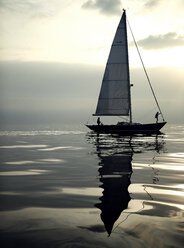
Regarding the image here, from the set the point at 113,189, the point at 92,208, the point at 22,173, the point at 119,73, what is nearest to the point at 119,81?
the point at 119,73

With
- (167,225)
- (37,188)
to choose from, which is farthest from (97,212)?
(37,188)

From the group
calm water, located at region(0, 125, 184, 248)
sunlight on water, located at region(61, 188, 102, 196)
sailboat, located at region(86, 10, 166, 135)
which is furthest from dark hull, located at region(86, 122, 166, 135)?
sunlight on water, located at region(61, 188, 102, 196)

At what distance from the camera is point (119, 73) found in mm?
55875

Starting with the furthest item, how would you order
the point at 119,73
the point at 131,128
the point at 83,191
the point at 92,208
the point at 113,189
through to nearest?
the point at 119,73 → the point at 131,128 → the point at 113,189 → the point at 83,191 → the point at 92,208

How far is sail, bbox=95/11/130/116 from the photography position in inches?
2188

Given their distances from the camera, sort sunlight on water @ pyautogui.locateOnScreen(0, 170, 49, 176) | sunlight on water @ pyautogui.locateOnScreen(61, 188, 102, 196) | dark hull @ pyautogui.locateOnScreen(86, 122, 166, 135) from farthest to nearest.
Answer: dark hull @ pyautogui.locateOnScreen(86, 122, 166, 135) < sunlight on water @ pyautogui.locateOnScreen(0, 170, 49, 176) < sunlight on water @ pyautogui.locateOnScreen(61, 188, 102, 196)

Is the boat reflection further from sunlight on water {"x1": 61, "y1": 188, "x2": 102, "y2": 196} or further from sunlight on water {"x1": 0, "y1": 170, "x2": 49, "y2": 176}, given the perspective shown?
sunlight on water {"x1": 0, "y1": 170, "x2": 49, "y2": 176}

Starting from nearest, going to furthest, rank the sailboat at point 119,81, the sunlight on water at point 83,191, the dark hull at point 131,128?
1. the sunlight on water at point 83,191
2. the dark hull at point 131,128
3. the sailboat at point 119,81

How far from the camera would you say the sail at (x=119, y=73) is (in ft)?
182

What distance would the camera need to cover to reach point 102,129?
184 feet

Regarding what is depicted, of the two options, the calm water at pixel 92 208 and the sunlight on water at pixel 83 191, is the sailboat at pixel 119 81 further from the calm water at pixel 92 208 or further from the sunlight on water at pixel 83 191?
the sunlight on water at pixel 83 191

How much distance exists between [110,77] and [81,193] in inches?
1876

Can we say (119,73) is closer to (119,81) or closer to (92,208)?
(119,81)

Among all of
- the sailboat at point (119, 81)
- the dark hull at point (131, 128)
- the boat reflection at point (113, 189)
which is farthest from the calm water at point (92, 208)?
the sailboat at point (119, 81)
